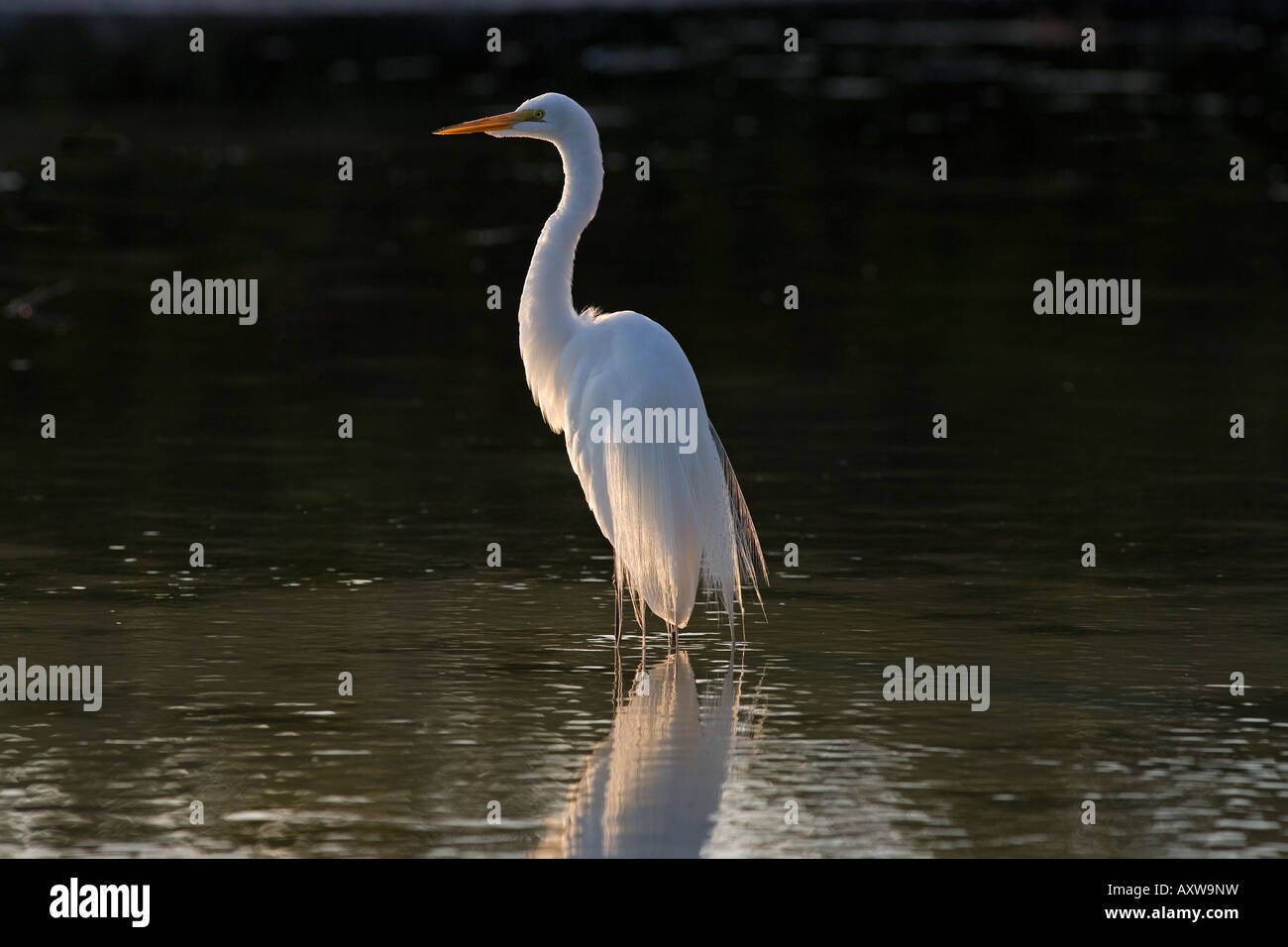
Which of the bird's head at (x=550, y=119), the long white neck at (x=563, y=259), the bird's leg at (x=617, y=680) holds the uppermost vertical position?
the bird's head at (x=550, y=119)

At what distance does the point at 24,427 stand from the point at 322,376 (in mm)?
2553

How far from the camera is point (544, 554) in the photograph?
11688 mm

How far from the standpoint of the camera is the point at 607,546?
1198 centimetres

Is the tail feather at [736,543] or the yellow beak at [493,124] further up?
the yellow beak at [493,124]

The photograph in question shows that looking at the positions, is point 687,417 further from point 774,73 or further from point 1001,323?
point 774,73

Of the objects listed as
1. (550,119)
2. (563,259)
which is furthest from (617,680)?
(550,119)

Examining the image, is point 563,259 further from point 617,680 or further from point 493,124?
point 617,680

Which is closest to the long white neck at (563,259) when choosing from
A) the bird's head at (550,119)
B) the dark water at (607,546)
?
the bird's head at (550,119)

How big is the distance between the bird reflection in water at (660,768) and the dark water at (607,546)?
25 millimetres

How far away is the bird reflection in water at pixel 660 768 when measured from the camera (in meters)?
7.39

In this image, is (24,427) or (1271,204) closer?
(24,427)

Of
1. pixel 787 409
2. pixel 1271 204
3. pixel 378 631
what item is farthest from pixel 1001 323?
pixel 378 631

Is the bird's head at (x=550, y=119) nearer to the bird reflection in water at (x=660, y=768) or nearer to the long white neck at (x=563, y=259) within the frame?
the long white neck at (x=563, y=259)

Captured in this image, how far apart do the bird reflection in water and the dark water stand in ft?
0.08
